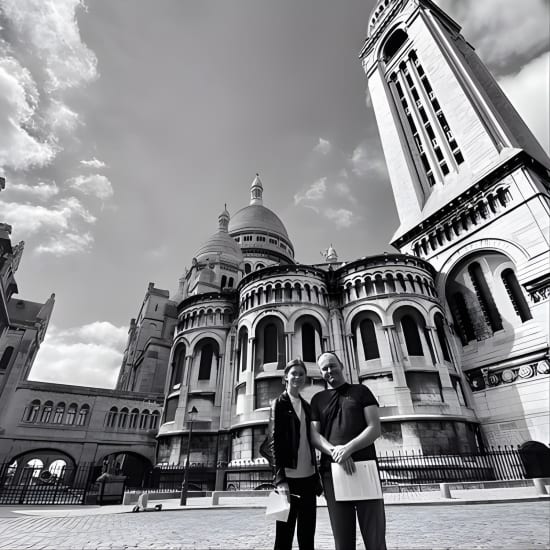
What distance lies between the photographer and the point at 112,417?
28.6m

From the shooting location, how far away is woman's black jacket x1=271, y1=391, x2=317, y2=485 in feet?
10.5

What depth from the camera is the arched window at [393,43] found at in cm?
4056

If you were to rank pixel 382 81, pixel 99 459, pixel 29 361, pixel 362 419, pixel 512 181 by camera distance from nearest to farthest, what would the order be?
pixel 362 419 → pixel 512 181 → pixel 99 459 → pixel 29 361 → pixel 382 81

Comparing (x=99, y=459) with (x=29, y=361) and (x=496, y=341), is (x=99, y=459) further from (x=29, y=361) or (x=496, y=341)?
(x=496, y=341)

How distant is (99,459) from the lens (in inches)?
1049

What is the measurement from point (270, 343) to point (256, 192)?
156 feet

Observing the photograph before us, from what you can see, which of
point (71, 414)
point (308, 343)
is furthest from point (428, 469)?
point (71, 414)

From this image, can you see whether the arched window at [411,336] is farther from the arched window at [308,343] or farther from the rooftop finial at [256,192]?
A: the rooftop finial at [256,192]

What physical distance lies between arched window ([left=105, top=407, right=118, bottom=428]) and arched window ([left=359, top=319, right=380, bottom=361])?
2243 cm

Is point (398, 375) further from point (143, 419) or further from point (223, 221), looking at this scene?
point (223, 221)

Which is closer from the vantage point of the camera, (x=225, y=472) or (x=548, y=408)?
(x=548, y=408)

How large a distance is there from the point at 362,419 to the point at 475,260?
951 inches

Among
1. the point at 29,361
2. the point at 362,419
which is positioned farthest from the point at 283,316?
the point at 29,361

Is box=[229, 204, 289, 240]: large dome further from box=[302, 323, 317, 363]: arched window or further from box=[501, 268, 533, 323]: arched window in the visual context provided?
box=[501, 268, 533, 323]: arched window
